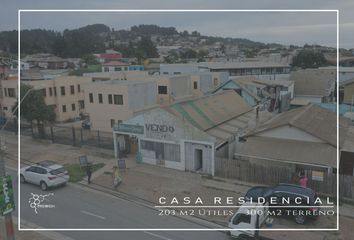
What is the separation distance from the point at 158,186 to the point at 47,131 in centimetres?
2010

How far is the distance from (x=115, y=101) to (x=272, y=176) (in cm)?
1816

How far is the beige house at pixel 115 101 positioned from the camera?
3291cm

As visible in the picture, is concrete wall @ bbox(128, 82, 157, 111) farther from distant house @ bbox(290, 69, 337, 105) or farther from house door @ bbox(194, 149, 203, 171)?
distant house @ bbox(290, 69, 337, 105)

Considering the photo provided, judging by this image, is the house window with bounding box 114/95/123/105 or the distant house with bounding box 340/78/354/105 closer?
the house window with bounding box 114/95/123/105

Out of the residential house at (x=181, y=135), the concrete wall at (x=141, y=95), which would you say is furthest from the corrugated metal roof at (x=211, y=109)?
the concrete wall at (x=141, y=95)

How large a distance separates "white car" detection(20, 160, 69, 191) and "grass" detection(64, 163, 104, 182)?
1.24 meters

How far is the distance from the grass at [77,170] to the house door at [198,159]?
7210 mm

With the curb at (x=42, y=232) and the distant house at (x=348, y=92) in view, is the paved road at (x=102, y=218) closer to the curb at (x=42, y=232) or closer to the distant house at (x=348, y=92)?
the curb at (x=42, y=232)

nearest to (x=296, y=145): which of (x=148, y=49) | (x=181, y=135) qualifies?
(x=181, y=135)

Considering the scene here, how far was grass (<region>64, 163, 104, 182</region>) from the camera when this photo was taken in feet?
76.4

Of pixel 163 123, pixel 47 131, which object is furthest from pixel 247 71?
pixel 163 123

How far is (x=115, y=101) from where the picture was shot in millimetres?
33406

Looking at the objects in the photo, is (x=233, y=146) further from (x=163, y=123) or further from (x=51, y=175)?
(x=51, y=175)

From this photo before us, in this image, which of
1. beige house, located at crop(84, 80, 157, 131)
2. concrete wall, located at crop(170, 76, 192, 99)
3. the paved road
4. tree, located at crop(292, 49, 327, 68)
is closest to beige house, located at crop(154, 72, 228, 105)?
concrete wall, located at crop(170, 76, 192, 99)
